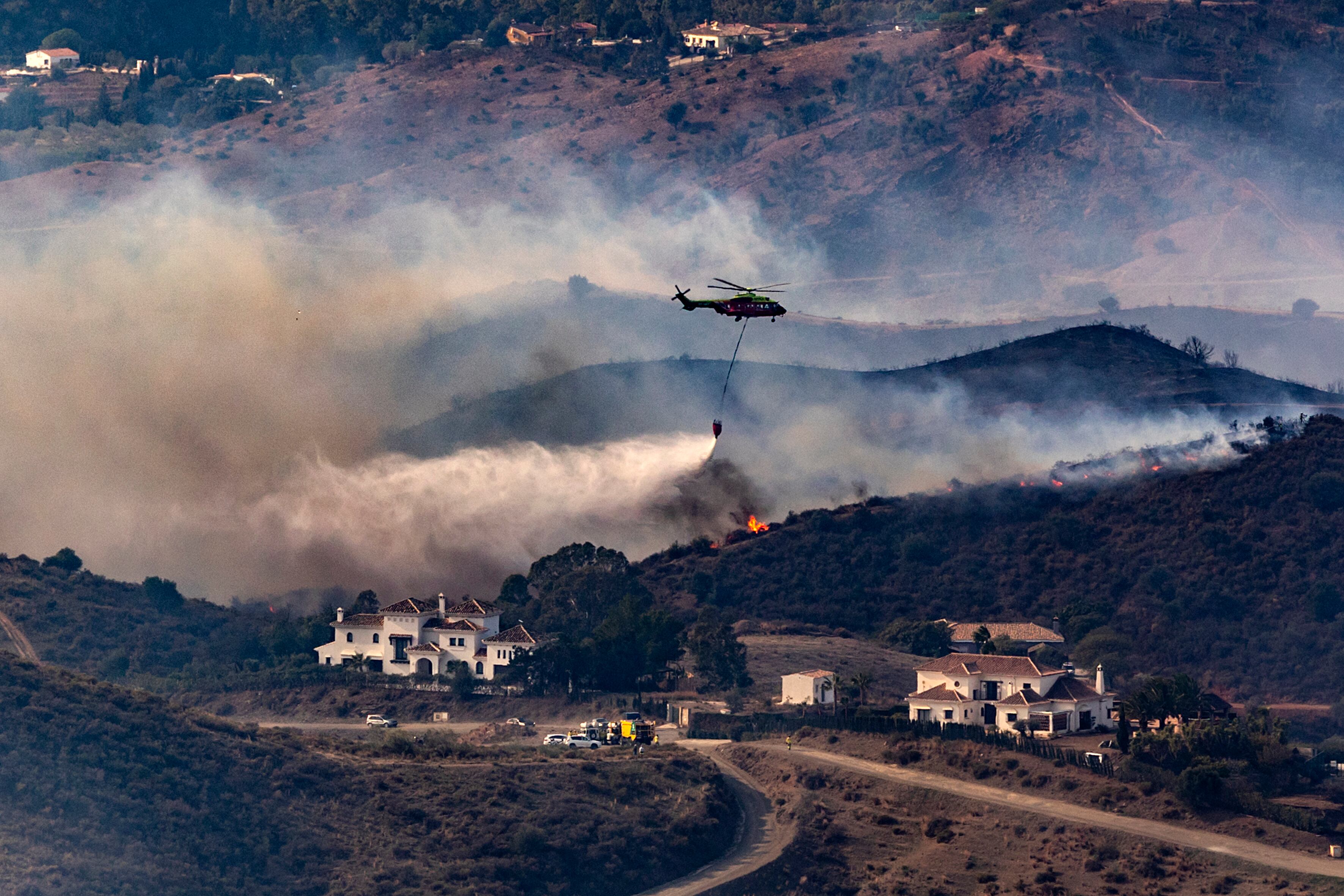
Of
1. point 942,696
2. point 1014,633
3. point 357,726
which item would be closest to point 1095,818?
point 942,696

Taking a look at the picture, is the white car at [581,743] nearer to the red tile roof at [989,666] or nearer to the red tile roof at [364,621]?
the red tile roof at [989,666]

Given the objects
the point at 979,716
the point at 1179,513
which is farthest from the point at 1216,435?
the point at 979,716

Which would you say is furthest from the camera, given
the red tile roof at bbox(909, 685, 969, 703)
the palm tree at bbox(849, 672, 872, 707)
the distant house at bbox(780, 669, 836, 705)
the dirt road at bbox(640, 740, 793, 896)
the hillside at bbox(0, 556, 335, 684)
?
the hillside at bbox(0, 556, 335, 684)

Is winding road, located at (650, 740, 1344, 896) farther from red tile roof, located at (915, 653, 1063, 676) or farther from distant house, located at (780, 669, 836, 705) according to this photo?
red tile roof, located at (915, 653, 1063, 676)

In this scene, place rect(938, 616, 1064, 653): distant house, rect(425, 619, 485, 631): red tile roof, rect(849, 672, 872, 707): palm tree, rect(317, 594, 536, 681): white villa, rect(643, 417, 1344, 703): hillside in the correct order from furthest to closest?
rect(643, 417, 1344, 703): hillside, rect(938, 616, 1064, 653): distant house, rect(425, 619, 485, 631): red tile roof, rect(317, 594, 536, 681): white villa, rect(849, 672, 872, 707): palm tree

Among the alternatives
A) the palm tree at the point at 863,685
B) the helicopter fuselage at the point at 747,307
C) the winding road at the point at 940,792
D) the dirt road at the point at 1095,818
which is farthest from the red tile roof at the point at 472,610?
the helicopter fuselage at the point at 747,307

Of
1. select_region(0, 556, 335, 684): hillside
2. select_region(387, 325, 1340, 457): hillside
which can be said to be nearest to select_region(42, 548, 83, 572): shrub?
select_region(0, 556, 335, 684): hillside

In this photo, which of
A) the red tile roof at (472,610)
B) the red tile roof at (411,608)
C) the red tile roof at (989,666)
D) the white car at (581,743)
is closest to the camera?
the white car at (581,743)

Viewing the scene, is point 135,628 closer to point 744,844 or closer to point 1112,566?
point 744,844
